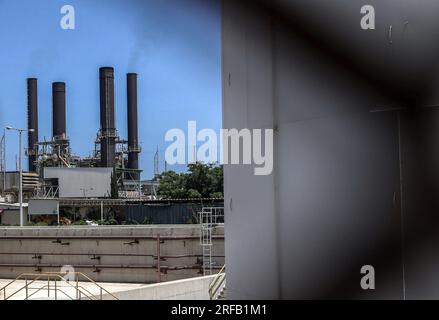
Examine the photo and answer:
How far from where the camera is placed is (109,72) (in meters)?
47.8

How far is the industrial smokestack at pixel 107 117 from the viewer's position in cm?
4778

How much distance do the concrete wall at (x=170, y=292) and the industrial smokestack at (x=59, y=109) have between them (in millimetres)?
39745

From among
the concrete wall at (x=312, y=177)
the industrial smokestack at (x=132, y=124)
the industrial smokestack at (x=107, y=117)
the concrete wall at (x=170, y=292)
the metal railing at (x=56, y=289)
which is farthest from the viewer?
the industrial smokestack at (x=132, y=124)

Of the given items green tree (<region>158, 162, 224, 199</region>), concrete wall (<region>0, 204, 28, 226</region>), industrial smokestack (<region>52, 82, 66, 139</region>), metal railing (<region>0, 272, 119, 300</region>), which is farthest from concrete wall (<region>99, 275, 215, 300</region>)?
industrial smokestack (<region>52, 82, 66, 139</region>)

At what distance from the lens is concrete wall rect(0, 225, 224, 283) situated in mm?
23234

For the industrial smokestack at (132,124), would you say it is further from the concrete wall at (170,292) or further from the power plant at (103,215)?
the concrete wall at (170,292)

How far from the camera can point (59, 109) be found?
54219 millimetres

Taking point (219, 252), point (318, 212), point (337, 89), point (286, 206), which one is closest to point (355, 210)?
point (318, 212)

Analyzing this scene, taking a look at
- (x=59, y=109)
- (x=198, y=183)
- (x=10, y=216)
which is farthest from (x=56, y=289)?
(x=59, y=109)

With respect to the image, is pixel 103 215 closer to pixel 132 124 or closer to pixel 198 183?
pixel 198 183

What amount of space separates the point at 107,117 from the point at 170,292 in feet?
120

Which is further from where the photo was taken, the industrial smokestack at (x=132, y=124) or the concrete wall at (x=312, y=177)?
the industrial smokestack at (x=132, y=124)

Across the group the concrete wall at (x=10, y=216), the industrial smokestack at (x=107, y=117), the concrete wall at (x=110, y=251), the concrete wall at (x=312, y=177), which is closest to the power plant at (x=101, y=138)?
the industrial smokestack at (x=107, y=117)

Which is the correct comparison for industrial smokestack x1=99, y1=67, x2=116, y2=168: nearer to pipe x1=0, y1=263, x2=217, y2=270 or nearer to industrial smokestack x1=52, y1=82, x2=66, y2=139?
industrial smokestack x1=52, y1=82, x2=66, y2=139
